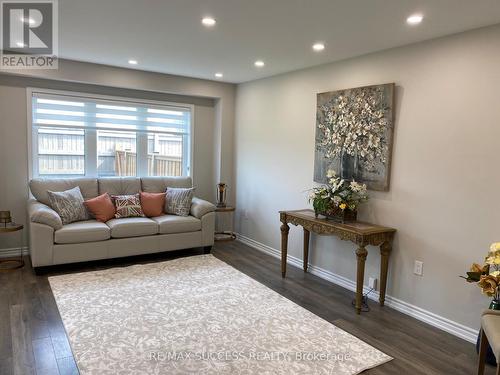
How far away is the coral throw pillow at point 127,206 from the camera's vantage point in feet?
15.2

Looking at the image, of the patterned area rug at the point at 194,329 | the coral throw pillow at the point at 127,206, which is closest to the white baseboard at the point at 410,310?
the patterned area rug at the point at 194,329

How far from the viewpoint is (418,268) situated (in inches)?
126

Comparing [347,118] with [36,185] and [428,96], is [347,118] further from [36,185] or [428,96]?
[36,185]

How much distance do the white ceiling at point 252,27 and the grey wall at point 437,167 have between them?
191 millimetres

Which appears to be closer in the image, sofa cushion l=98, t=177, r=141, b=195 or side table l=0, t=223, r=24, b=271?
side table l=0, t=223, r=24, b=271

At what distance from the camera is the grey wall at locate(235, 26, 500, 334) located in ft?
9.01

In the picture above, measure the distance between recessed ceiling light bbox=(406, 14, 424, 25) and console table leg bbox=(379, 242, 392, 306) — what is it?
1866 mm

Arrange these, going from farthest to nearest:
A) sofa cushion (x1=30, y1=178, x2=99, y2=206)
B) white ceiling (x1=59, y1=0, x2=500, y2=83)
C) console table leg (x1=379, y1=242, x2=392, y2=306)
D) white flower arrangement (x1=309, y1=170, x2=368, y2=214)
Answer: sofa cushion (x1=30, y1=178, x2=99, y2=206) → white flower arrangement (x1=309, y1=170, x2=368, y2=214) → console table leg (x1=379, y1=242, x2=392, y2=306) → white ceiling (x1=59, y1=0, x2=500, y2=83)

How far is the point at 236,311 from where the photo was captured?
10.3ft

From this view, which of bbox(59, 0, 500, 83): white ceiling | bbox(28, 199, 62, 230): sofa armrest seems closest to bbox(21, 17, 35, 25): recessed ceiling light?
bbox(59, 0, 500, 83): white ceiling

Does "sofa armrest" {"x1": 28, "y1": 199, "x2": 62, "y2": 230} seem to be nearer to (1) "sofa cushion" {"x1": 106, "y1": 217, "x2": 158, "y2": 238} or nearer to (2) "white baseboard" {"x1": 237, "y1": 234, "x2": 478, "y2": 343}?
(1) "sofa cushion" {"x1": 106, "y1": 217, "x2": 158, "y2": 238}

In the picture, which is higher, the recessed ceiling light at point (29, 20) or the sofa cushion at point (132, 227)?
the recessed ceiling light at point (29, 20)

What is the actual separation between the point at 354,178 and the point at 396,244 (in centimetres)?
76

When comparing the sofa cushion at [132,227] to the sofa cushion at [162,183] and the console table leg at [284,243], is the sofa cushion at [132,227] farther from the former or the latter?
the console table leg at [284,243]
